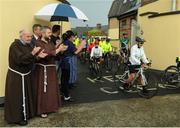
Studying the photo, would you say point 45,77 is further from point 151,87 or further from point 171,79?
point 171,79

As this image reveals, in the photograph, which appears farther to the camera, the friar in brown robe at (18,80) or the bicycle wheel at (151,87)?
the bicycle wheel at (151,87)

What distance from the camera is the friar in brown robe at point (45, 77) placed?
253 inches

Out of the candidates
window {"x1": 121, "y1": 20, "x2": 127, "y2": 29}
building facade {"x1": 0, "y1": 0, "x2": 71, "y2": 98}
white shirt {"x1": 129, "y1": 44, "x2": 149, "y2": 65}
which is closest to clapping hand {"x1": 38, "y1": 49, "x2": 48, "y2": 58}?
building facade {"x1": 0, "y1": 0, "x2": 71, "y2": 98}

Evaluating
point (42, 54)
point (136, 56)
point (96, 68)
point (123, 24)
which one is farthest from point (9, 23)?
point (123, 24)

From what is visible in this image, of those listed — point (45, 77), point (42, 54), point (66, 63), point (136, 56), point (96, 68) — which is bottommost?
point (96, 68)

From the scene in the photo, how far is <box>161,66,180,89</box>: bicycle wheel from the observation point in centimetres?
1029

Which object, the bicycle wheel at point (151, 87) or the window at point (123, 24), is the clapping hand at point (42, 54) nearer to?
the bicycle wheel at point (151, 87)

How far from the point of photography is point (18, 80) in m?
5.93

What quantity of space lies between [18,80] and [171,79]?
6.15 m

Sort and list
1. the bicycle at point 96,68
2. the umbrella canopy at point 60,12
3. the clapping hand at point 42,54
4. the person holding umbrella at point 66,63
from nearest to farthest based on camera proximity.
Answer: the clapping hand at point 42,54, the umbrella canopy at point 60,12, the person holding umbrella at point 66,63, the bicycle at point 96,68

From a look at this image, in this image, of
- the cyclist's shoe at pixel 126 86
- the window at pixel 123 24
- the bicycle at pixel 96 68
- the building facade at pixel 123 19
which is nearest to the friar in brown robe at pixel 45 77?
the cyclist's shoe at pixel 126 86

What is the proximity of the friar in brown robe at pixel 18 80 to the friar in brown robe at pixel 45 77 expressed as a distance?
42 centimetres

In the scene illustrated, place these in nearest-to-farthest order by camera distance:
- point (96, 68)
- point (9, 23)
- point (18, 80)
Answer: point (18, 80), point (9, 23), point (96, 68)

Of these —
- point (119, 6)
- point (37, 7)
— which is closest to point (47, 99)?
point (37, 7)
